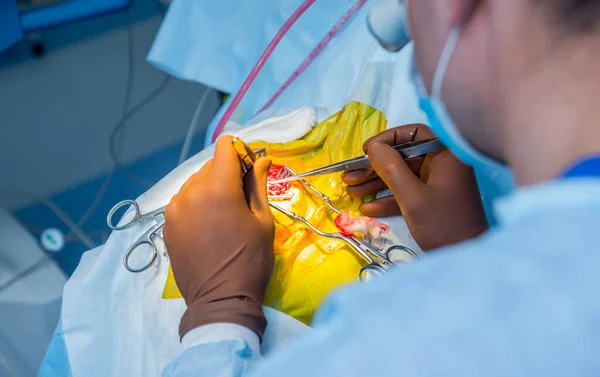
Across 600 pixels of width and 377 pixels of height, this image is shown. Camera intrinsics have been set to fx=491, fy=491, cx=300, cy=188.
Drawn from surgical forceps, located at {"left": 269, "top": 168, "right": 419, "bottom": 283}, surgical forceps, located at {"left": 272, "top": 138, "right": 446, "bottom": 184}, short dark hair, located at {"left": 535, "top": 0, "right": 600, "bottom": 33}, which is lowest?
surgical forceps, located at {"left": 269, "top": 168, "right": 419, "bottom": 283}

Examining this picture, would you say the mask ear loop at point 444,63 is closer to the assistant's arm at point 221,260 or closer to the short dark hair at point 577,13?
the short dark hair at point 577,13

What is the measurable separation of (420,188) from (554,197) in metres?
0.46

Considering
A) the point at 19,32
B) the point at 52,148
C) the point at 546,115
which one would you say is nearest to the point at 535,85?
the point at 546,115

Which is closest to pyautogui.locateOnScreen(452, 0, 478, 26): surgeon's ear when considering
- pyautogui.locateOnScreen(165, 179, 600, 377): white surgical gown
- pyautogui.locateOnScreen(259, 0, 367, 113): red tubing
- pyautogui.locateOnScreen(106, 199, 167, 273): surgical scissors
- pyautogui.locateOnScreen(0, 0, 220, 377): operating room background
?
pyautogui.locateOnScreen(165, 179, 600, 377): white surgical gown

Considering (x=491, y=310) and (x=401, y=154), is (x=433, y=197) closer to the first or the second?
(x=401, y=154)

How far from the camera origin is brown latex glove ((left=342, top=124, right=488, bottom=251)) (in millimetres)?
751

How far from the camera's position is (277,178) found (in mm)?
919

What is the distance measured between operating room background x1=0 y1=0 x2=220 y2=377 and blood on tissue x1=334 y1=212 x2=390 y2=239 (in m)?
1.01

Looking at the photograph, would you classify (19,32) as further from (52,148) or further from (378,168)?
(378,168)

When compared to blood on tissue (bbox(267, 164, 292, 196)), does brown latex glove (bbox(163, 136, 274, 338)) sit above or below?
above

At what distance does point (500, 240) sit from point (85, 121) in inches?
65.1

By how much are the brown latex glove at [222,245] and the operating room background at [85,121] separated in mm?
880

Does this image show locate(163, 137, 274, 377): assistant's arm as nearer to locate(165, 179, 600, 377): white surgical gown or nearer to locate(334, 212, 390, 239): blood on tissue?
locate(334, 212, 390, 239): blood on tissue

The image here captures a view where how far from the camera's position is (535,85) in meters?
0.39
